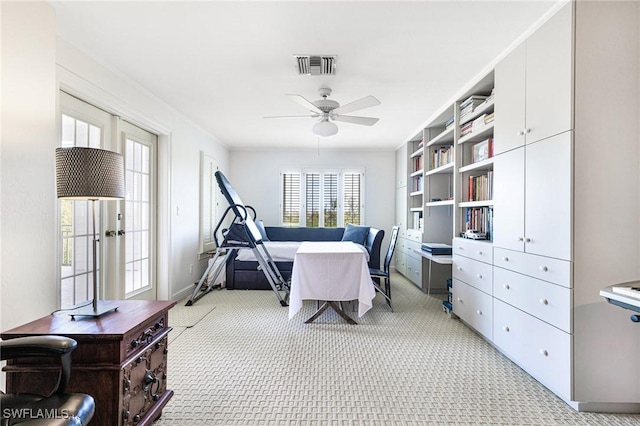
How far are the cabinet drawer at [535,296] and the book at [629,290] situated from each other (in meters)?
0.35

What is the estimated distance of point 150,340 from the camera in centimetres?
163

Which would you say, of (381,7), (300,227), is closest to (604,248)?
(381,7)

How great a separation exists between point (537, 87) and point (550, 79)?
A: 11cm

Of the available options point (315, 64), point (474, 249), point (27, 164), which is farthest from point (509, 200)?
point (27, 164)

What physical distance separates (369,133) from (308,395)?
4.08 m

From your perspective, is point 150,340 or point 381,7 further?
point 381,7

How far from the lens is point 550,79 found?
198 centimetres

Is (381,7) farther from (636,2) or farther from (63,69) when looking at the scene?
(63,69)

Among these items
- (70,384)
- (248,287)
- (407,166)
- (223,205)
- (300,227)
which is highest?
(407,166)

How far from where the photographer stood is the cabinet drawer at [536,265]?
6.09ft

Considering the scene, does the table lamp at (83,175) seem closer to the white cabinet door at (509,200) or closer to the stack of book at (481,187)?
the white cabinet door at (509,200)

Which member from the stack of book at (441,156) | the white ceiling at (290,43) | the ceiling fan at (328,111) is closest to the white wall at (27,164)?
the white ceiling at (290,43)

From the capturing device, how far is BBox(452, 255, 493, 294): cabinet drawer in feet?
8.78

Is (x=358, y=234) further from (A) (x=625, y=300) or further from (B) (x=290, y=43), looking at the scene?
(A) (x=625, y=300)
